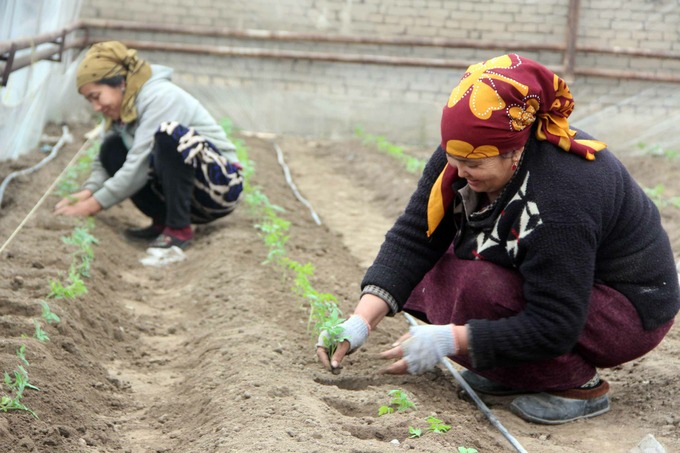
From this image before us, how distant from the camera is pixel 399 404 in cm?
319

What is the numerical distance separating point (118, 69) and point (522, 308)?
317 cm

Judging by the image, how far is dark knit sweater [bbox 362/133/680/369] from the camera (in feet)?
9.73

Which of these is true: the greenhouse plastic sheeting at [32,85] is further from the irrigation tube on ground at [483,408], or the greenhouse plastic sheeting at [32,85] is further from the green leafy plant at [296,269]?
the irrigation tube on ground at [483,408]

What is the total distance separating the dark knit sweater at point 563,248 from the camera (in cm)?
297

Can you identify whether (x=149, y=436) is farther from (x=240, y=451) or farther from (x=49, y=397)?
(x=240, y=451)

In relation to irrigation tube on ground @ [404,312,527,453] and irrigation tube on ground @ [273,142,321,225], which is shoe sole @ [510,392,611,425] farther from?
irrigation tube on ground @ [273,142,321,225]

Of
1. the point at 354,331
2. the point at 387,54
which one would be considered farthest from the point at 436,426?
the point at 387,54

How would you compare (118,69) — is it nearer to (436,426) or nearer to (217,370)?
(217,370)

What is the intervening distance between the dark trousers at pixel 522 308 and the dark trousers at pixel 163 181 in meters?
2.50

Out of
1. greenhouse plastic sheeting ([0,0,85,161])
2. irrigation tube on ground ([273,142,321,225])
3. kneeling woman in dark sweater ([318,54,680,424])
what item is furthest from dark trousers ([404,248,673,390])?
greenhouse plastic sheeting ([0,0,85,161])

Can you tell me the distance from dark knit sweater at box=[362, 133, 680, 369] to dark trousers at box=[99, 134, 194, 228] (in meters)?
2.52

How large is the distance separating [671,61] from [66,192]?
710 cm

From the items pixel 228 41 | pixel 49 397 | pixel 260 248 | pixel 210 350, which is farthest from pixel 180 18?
pixel 49 397

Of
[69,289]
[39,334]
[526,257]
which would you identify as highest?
[526,257]
